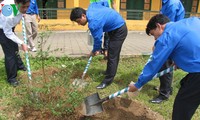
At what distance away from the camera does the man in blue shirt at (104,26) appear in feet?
12.5

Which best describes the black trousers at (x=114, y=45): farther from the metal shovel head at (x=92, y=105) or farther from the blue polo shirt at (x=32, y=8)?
the blue polo shirt at (x=32, y=8)

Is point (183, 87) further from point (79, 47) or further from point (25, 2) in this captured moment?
point (79, 47)

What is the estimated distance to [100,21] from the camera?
388cm

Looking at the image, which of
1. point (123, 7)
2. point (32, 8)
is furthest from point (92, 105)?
point (123, 7)

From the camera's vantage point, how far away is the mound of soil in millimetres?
3601

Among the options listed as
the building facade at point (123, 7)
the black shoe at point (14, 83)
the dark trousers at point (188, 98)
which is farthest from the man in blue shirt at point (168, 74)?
the building facade at point (123, 7)

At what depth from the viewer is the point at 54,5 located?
1362cm

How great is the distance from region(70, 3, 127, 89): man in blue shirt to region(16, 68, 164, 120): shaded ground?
707mm

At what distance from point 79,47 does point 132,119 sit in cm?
442

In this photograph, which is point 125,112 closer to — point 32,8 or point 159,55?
point 159,55

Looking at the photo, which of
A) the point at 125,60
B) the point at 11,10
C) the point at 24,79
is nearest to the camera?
the point at 11,10

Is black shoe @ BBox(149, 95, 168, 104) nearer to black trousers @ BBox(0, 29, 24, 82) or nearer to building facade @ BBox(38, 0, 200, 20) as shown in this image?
black trousers @ BBox(0, 29, 24, 82)

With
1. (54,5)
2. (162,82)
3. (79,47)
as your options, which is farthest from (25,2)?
(54,5)

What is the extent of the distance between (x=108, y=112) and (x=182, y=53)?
1714mm
